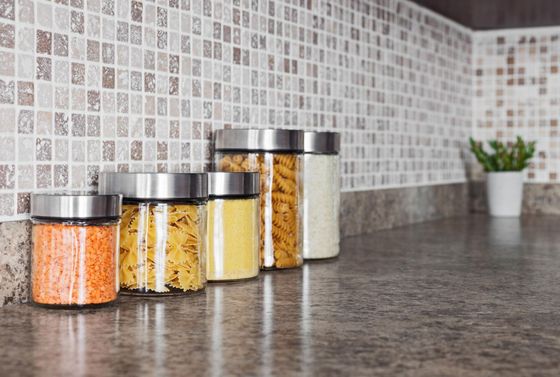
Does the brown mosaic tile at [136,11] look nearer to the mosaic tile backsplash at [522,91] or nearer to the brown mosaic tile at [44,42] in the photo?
the brown mosaic tile at [44,42]

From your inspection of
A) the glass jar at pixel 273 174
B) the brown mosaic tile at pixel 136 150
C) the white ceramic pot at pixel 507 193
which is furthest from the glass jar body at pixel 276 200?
the white ceramic pot at pixel 507 193

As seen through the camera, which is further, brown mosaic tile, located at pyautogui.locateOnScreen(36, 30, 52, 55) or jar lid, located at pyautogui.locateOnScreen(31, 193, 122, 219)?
brown mosaic tile, located at pyautogui.locateOnScreen(36, 30, 52, 55)

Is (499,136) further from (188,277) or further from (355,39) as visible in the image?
(188,277)

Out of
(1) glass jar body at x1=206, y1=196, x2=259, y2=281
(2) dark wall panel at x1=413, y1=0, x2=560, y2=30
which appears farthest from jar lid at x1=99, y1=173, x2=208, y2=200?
(2) dark wall panel at x1=413, y1=0, x2=560, y2=30

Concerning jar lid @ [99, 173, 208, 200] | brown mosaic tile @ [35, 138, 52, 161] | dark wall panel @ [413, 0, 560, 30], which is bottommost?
jar lid @ [99, 173, 208, 200]

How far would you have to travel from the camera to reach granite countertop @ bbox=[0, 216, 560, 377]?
0.73 m

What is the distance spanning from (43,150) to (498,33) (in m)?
1.84

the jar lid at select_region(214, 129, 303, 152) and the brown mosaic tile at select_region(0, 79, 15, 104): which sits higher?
the brown mosaic tile at select_region(0, 79, 15, 104)

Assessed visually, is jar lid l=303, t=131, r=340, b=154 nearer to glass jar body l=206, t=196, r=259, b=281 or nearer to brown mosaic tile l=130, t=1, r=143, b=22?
glass jar body l=206, t=196, r=259, b=281

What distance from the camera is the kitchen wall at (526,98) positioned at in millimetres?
2525

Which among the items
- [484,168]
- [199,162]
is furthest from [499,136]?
[199,162]

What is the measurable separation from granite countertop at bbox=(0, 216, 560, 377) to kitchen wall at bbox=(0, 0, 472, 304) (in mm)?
202

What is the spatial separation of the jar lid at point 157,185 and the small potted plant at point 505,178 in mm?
1540

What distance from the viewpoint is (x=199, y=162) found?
4.36 feet
